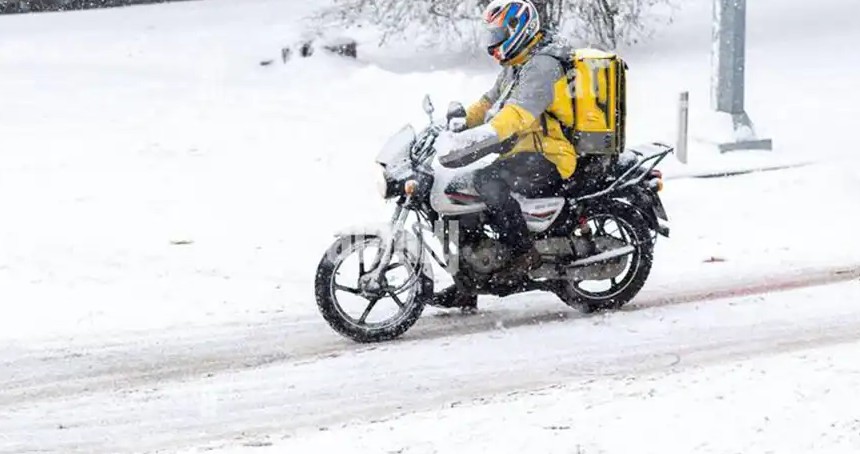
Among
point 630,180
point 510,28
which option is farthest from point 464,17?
point 510,28

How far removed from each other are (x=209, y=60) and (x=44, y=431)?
1408cm

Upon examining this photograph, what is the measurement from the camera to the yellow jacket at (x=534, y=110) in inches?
324

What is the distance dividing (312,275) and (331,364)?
2684mm

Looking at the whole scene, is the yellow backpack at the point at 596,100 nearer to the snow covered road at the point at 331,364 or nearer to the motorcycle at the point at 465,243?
the motorcycle at the point at 465,243

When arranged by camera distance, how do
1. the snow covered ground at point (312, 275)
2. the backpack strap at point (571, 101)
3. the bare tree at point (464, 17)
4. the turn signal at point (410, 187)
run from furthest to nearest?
the bare tree at point (464, 17) < the backpack strap at point (571, 101) < the turn signal at point (410, 187) < the snow covered ground at point (312, 275)

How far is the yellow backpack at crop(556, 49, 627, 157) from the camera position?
845cm

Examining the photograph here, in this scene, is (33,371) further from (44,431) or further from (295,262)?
(295,262)

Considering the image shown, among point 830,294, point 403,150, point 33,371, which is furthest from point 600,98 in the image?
point 33,371

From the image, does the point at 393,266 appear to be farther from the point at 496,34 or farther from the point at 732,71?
the point at 732,71

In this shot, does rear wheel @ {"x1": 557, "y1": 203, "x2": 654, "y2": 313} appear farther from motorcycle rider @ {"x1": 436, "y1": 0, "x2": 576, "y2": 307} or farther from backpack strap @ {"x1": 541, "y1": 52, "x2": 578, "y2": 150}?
backpack strap @ {"x1": 541, "y1": 52, "x2": 578, "y2": 150}

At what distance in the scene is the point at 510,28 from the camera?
27.2 ft

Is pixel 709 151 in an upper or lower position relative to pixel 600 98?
lower

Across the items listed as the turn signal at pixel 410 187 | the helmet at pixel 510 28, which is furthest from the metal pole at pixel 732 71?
the turn signal at pixel 410 187

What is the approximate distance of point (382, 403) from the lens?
7047 millimetres
